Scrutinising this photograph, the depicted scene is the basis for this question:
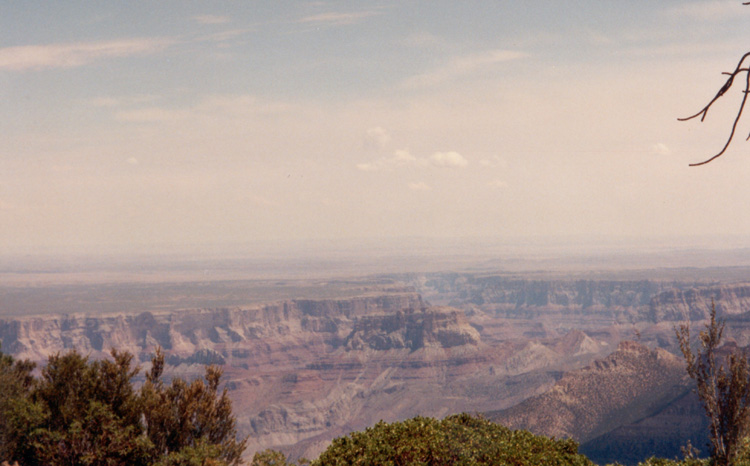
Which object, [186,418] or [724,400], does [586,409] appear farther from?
[724,400]

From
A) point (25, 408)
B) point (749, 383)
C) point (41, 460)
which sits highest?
point (749, 383)

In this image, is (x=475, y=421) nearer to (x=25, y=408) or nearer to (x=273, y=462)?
(x=273, y=462)

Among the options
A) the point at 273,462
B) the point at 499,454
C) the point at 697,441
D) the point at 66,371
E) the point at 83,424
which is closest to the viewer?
the point at 499,454

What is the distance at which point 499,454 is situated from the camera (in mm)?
21656

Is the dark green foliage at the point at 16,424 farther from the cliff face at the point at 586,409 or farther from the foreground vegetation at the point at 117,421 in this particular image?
→ the cliff face at the point at 586,409

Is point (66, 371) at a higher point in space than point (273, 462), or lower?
higher

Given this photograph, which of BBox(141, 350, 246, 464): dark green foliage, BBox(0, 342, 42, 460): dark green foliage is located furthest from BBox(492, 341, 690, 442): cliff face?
BBox(0, 342, 42, 460): dark green foliage

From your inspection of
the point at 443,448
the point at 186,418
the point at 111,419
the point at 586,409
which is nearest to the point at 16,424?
the point at 111,419

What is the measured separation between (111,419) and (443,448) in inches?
A: 691

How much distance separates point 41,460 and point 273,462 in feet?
38.9

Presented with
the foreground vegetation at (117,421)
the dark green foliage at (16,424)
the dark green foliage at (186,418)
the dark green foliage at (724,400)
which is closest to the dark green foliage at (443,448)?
the foreground vegetation at (117,421)

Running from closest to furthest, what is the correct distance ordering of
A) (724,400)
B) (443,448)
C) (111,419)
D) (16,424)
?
(443,448)
(724,400)
(111,419)
(16,424)

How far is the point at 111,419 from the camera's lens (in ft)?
104

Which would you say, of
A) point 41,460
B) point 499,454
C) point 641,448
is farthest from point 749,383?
point 641,448
